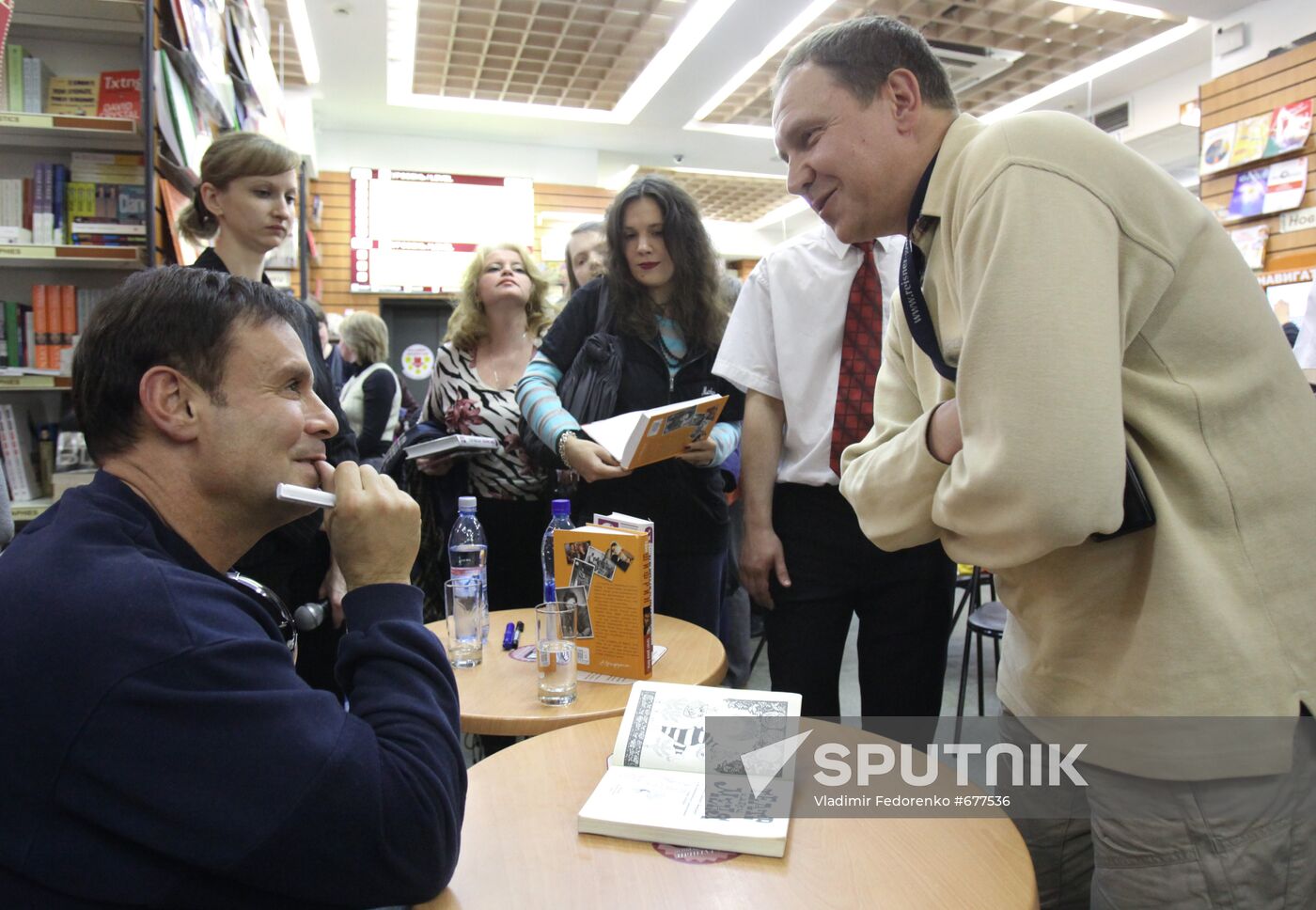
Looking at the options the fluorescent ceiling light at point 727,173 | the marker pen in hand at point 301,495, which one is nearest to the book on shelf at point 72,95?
the marker pen in hand at point 301,495

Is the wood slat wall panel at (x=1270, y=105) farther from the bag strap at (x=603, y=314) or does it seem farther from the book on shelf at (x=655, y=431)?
the book on shelf at (x=655, y=431)

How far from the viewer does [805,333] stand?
6.11 ft

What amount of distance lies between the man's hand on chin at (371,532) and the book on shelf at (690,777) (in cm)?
38

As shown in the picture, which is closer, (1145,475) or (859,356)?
(1145,475)

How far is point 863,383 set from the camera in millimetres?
1802

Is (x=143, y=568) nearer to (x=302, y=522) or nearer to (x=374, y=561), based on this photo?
(x=374, y=561)

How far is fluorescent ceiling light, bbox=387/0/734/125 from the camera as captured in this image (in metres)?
5.96

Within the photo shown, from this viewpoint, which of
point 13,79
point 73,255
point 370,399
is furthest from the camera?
point 370,399

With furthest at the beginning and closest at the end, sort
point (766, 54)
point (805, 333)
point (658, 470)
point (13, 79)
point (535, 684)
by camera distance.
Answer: point (766, 54)
point (13, 79)
point (658, 470)
point (805, 333)
point (535, 684)

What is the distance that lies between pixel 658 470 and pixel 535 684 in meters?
0.74

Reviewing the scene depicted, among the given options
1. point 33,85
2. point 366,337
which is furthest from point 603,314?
point 366,337

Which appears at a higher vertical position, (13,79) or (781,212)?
(781,212)

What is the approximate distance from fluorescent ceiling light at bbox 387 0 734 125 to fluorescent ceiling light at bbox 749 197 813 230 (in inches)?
179

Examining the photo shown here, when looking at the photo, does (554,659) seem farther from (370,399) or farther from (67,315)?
(370,399)
